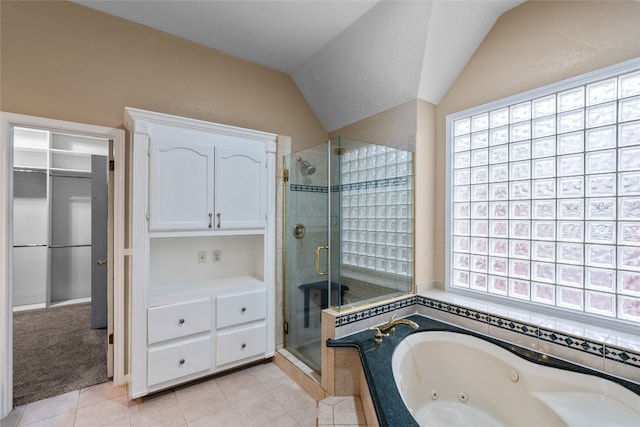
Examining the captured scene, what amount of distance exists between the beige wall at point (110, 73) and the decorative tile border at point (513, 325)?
1.99m

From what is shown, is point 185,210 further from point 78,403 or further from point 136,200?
point 78,403

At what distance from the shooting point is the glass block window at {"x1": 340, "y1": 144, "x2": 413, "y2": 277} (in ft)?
8.00

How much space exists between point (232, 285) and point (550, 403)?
7.33ft

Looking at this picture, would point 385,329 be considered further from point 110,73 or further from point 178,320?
point 110,73

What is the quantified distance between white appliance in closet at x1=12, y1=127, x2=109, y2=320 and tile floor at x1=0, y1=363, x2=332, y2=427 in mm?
1966

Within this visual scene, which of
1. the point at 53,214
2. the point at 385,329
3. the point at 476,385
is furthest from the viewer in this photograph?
the point at 53,214

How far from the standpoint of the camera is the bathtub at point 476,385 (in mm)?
1355

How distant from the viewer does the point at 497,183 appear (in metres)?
2.19

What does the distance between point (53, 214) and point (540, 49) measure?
577cm

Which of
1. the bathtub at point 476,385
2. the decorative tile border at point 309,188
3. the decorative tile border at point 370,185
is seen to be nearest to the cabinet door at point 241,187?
the decorative tile border at point 309,188

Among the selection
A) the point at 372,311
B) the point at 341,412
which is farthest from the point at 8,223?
the point at 372,311

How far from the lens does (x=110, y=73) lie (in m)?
2.18

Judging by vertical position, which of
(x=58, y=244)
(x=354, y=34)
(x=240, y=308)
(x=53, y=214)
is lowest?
(x=240, y=308)

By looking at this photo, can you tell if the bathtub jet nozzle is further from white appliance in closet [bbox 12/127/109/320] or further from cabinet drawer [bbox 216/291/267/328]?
white appliance in closet [bbox 12/127/109/320]
